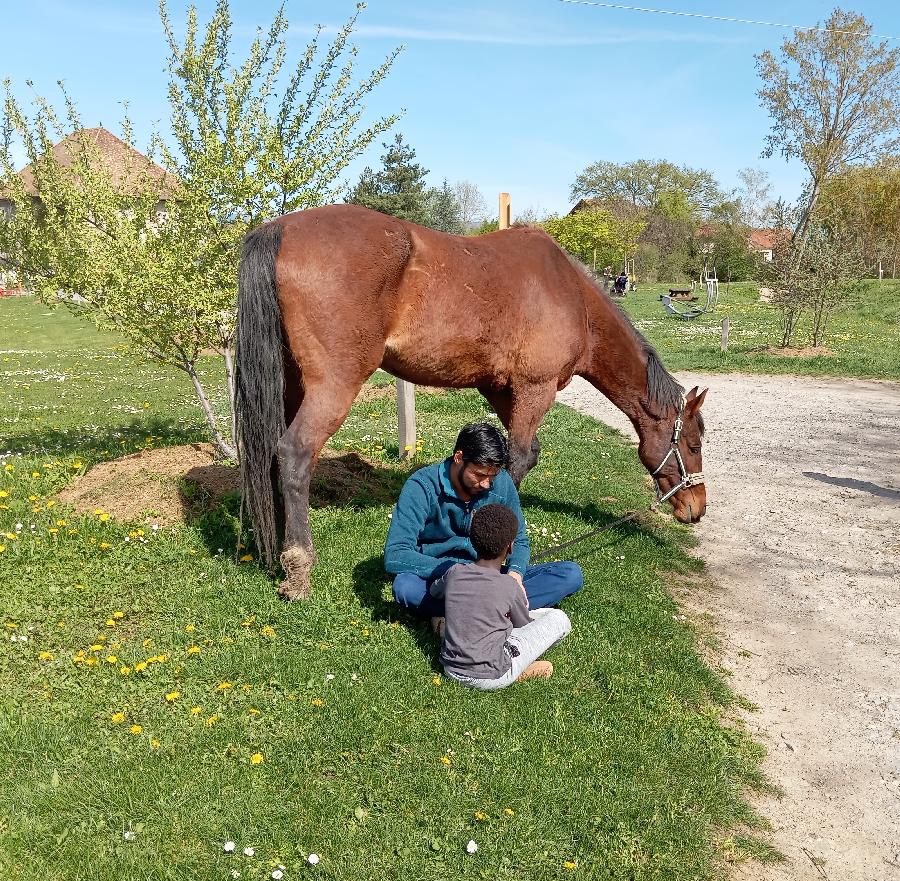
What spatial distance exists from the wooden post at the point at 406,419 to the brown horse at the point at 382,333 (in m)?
2.29

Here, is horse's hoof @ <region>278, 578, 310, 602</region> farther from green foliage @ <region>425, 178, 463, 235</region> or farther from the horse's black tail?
green foliage @ <region>425, 178, 463, 235</region>

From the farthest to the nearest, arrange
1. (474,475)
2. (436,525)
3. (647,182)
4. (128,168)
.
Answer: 1. (647,182)
2. (128,168)
3. (436,525)
4. (474,475)

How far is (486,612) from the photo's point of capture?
3674 millimetres

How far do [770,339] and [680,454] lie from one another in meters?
16.6

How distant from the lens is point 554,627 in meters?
4.18

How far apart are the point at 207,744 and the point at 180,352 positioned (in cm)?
418

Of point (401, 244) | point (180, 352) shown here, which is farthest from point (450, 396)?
point (401, 244)

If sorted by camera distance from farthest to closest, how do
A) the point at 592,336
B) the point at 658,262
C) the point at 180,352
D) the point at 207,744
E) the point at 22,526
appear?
the point at 658,262 → the point at 180,352 → the point at 592,336 → the point at 22,526 → the point at 207,744

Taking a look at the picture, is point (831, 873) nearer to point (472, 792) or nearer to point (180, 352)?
point (472, 792)

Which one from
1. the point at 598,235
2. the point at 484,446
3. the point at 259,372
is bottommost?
the point at 484,446

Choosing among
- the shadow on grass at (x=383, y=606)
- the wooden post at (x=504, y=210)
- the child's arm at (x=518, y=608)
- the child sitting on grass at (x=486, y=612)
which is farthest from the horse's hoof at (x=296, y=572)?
the wooden post at (x=504, y=210)

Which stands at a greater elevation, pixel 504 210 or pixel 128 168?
pixel 128 168

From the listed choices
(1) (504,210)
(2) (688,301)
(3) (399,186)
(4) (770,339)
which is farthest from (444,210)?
(1) (504,210)

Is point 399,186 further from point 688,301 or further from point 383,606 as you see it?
point 383,606
